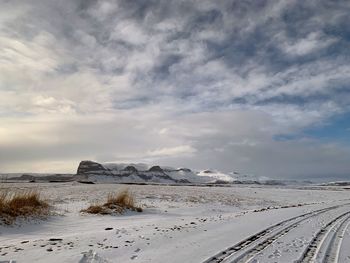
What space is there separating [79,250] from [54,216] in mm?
7088

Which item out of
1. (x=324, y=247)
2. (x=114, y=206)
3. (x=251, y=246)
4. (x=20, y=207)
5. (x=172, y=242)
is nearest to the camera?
(x=251, y=246)

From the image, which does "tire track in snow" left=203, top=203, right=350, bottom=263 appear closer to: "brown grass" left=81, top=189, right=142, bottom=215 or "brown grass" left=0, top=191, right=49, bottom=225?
"brown grass" left=81, top=189, right=142, bottom=215

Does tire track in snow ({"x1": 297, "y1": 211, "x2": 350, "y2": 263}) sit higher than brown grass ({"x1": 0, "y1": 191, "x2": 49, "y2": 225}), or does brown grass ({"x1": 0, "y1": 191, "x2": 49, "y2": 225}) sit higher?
brown grass ({"x1": 0, "y1": 191, "x2": 49, "y2": 225})

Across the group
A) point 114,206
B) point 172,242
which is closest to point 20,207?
point 114,206

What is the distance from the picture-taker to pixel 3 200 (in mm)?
14352

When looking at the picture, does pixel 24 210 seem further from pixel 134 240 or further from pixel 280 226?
pixel 280 226

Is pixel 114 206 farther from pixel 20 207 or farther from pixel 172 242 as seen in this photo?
pixel 172 242

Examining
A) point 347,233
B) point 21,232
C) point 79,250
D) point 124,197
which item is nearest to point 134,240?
point 79,250

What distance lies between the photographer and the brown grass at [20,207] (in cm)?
1344

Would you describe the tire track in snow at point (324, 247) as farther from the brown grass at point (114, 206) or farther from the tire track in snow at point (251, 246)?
the brown grass at point (114, 206)

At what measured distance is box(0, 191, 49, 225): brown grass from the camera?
1344 centimetres

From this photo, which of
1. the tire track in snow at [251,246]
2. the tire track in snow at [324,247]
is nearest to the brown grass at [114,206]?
the tire track in snow at [251,246]

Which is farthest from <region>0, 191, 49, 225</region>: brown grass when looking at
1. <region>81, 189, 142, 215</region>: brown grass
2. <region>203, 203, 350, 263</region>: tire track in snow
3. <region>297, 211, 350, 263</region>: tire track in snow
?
<region>297, 211, 350, 263</region>: tire track in snow

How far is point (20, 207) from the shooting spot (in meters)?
14.7
